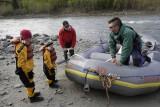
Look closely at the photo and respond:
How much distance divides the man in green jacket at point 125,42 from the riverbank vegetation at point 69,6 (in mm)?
20482

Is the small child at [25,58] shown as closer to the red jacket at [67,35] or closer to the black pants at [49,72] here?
the black pants at [49,72]

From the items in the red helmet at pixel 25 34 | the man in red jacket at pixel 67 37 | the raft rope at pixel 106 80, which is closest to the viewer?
the red helmet at pixel 25 34

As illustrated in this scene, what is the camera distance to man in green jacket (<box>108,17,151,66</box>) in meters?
6.58

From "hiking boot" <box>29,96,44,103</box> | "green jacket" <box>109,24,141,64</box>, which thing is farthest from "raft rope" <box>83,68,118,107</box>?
"hiking boot" <box>29,96,44,103</box>

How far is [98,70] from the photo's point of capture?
6.74 metres

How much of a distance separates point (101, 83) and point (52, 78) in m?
1.42

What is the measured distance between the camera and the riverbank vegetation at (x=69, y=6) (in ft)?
91.8

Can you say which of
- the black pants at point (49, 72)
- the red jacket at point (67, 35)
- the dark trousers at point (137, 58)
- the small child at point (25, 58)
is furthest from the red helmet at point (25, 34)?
the red jacket at point (67, 35)

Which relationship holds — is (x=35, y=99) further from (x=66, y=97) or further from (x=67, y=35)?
(x=67, y=35)

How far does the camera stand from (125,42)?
6.62 m

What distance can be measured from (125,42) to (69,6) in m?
24.7

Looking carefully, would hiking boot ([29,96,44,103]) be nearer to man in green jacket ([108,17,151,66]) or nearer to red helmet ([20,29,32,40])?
red helmet ([20,29,32,40])

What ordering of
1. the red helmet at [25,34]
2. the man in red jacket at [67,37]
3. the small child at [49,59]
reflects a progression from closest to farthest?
the red helmet at [25,34] → the small child at [49,59] → the man in red jacket at [67,37]

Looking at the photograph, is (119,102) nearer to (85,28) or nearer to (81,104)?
(81,104)
